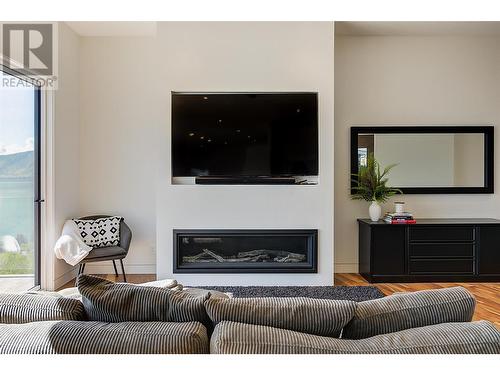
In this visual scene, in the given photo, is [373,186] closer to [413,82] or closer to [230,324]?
[413,82]

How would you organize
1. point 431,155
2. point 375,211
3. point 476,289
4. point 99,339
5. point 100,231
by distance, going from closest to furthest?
point 99,339, point 476,289, point 100,231, point 375,211, point 431,155

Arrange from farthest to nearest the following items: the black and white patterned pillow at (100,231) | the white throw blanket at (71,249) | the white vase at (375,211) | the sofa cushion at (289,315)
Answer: the white vase at (375,211), the black and white patterned pillow at (100,231), the white throw blanket at (71,249), the sofa cushion at (289,315)

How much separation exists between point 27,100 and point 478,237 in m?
4.75

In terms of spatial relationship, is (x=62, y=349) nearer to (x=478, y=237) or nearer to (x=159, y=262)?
(x=159, y=262)

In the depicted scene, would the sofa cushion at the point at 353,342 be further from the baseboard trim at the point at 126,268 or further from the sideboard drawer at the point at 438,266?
the baseboard trim at the point at 126,268

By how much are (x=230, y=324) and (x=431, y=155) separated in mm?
4291

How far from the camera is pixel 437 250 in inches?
166

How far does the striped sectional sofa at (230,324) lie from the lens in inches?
38.3

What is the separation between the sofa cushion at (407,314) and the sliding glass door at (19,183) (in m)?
3.21

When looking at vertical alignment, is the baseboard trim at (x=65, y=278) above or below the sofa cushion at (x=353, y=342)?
below

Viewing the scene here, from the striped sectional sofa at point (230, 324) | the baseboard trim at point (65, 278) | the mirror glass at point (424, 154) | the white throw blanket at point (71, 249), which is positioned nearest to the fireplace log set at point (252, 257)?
the white throw blanket at point (71, 249)

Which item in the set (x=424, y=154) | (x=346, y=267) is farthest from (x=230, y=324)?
(x=424, y=154)

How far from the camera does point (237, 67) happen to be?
408 centimetres
